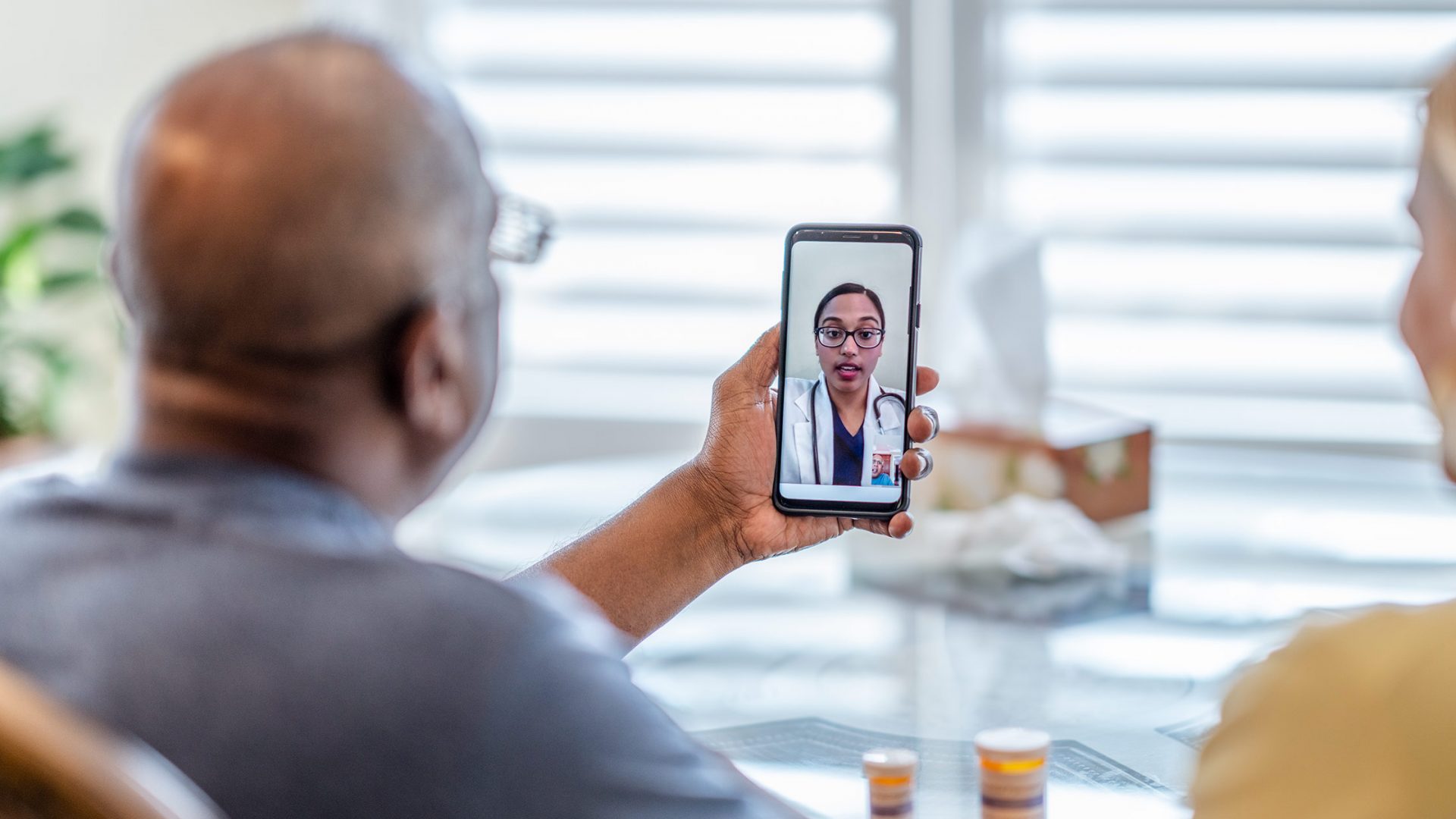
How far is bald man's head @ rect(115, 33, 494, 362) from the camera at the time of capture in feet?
2.31

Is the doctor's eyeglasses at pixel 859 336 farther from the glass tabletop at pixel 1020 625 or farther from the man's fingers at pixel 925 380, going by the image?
the glass tabletop at pixel 1020 625

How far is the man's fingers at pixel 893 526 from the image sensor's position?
1.24 meters

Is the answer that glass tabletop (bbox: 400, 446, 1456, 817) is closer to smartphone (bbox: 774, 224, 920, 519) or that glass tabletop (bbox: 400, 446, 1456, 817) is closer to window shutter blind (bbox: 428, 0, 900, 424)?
smartphone (bbox: 774, 224, 920, 519)

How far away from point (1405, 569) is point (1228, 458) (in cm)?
63

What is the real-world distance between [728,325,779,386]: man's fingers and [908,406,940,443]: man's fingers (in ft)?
0.45

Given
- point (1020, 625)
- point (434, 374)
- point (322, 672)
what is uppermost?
point (434, 374)

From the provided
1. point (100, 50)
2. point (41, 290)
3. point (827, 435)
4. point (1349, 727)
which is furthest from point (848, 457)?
point (100, 50)

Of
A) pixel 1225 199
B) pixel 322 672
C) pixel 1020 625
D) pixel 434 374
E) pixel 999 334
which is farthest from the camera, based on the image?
pixel 1225 199

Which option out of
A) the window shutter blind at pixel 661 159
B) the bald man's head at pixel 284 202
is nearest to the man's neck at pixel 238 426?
the bald man's head at pixel 284 202

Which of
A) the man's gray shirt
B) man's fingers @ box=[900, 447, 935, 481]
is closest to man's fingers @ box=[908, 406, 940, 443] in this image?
man's fingers @ box=[900, 447, 935, 481]

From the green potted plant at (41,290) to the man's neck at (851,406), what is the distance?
1.77 meters

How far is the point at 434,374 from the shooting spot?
77 centimetres

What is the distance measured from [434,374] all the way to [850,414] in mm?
560

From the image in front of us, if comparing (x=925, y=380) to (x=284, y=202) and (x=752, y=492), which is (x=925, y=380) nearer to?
(x=752, y=492)
